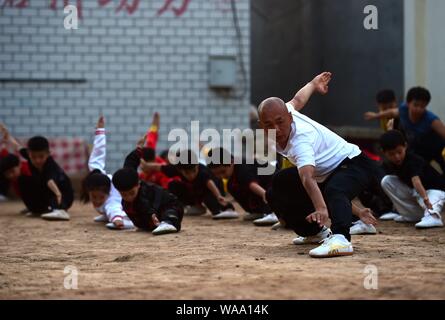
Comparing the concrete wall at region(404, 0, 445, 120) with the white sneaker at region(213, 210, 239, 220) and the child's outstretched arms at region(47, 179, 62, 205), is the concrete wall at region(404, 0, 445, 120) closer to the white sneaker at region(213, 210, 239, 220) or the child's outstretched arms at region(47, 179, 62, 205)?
the white sneaker at region(213, 210, 239, 220)

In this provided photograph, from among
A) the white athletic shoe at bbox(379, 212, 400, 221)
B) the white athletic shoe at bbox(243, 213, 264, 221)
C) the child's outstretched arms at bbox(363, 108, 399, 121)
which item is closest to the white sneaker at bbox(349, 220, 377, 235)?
the white athletic shoe at bbox(379, 212, 400, 221)

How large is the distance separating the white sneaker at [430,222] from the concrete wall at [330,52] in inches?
218

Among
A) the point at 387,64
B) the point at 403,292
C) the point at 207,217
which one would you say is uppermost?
the point at 387,64

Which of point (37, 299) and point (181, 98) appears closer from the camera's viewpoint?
point (37, 299)

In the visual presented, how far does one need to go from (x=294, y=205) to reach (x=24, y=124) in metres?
7.26

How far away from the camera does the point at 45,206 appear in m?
8.80

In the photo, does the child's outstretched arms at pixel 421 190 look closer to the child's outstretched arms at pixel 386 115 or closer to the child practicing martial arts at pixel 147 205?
the child's outstretched arms at pixel 386 115

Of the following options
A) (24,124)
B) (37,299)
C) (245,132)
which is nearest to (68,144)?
(24,124)

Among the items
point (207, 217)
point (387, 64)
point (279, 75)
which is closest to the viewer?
point (207, 217)

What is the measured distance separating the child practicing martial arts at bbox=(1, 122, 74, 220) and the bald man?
3449mm

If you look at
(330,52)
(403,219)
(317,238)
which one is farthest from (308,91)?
(330,52)

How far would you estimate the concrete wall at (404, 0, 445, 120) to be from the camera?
30.7 feet

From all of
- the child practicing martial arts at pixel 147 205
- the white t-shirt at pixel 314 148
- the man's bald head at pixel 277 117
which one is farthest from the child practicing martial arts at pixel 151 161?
the man's bald head at pixel 277 117
